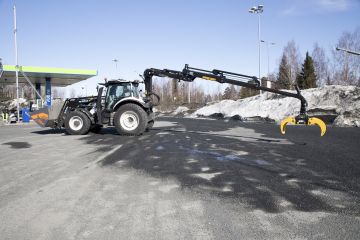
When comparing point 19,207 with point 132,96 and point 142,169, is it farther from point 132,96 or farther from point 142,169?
point 132,96

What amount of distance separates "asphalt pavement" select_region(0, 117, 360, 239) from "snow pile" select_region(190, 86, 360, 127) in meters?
13.1

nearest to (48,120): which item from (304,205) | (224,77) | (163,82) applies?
(224,77)

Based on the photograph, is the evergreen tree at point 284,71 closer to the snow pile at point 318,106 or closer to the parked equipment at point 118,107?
the snow pile at point 318,106

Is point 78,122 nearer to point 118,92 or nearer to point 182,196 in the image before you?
point 118,92

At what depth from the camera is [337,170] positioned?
245 inches

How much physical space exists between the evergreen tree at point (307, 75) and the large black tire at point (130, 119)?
39235 mm

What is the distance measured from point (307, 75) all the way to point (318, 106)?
86.3ft

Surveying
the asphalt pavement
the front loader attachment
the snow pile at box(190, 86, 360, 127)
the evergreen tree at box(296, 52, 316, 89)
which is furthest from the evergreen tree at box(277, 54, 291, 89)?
the asphalt pavement

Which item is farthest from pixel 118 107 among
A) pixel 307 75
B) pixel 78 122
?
pixel 307 75

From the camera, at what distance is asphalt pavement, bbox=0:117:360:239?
350 centimetres

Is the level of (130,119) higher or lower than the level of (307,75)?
lower

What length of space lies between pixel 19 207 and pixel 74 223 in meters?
1.12

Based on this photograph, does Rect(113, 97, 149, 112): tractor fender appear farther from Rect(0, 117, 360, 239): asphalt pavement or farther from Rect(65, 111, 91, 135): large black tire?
Rect(0, 117, 360, 239): asphalt pavement

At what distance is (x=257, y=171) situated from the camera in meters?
6.23
